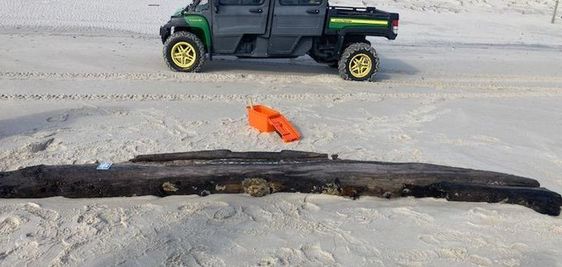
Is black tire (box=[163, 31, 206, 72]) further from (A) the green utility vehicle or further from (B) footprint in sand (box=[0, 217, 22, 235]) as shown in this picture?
(B) footprint in sand (box=[0, 217, 22, 235])

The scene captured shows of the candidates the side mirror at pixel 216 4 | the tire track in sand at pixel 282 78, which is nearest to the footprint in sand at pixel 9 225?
the tire track in sand at pixel 282 78

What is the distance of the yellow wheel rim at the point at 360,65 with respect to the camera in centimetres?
811

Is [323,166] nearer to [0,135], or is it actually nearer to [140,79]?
[0,135]

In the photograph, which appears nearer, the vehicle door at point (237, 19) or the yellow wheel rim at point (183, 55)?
the vehicle door at point (237, 19)

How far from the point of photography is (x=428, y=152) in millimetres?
5055

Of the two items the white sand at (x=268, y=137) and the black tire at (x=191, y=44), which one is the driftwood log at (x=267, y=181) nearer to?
the white sand at (x=268, y=137)

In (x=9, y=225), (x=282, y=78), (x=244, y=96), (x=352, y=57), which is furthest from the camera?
(x=352, y=57)

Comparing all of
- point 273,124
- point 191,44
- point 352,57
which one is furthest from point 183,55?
point 273,124

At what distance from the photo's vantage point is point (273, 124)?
5.27 meters

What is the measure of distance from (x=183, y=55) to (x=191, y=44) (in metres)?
0.22

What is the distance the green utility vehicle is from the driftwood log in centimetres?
401

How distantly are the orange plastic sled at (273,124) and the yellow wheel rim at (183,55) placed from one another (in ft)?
9.03

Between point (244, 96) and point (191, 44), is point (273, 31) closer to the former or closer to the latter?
point (191, 44)

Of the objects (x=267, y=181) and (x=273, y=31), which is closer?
(x=267, y=181)
